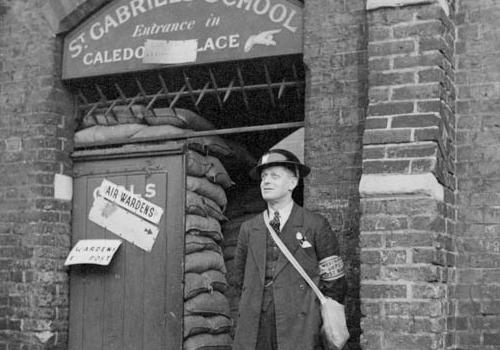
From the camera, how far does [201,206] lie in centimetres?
662

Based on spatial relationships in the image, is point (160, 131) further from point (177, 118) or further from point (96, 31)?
point (96, 31)

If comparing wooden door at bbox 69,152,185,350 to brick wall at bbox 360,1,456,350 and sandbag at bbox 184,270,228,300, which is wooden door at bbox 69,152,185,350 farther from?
brick wall at bbox 360,1,456,350

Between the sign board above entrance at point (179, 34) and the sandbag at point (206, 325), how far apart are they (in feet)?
6.63

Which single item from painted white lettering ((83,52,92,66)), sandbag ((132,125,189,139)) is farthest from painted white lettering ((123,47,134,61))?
sandbag ((132,125,189,139))

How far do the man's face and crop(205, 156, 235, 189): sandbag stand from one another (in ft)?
4.54

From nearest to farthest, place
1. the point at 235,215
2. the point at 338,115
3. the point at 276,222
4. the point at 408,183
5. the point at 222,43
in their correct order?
the point at 408,183 < the point at 276,222 < the point at 338,115 < the point at 222,43 < the point at 235,215

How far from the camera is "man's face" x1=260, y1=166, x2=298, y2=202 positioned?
17.7ft

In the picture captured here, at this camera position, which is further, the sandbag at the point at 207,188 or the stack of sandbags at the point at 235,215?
the stack of sandbags at the point at 235,215

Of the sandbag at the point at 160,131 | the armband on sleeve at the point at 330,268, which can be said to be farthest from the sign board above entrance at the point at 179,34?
the armband on sleeve at the point at 330,268

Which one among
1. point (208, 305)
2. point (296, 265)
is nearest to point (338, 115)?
point (296, 265)

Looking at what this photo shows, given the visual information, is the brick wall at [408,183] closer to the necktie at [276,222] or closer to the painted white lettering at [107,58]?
the necktie at [276,222]

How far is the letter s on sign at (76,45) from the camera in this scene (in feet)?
22.9

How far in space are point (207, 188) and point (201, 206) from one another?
0.18 m

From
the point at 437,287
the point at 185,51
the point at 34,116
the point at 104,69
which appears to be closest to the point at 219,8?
the point at 185,51
